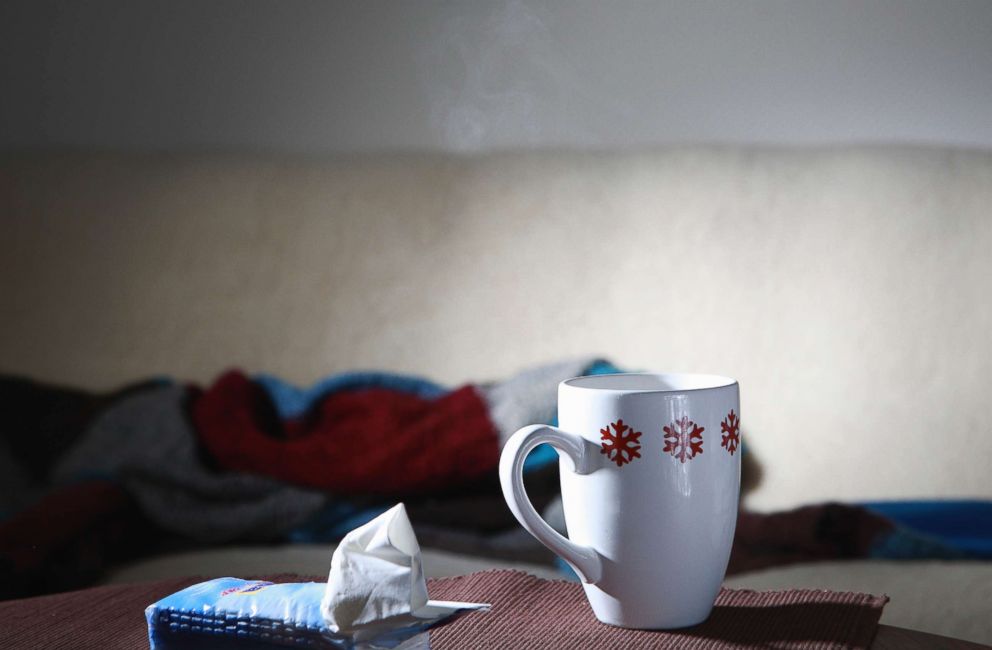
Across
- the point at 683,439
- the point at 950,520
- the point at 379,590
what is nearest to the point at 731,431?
the point at 683,439

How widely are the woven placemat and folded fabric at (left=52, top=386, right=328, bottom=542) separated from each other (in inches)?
28.6

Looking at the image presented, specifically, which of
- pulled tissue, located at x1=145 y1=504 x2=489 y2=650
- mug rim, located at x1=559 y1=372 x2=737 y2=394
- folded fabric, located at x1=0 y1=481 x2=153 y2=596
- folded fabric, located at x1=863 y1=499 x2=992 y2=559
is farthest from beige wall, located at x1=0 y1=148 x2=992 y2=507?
pulled tissue, located at x1=145 y1=504 x2=489 y2=650

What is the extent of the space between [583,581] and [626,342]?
2.99 ft

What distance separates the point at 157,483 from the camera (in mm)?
1226

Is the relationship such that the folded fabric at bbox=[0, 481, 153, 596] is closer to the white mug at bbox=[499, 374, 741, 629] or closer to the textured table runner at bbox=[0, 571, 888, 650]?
the textured table runner at bbox=[0, 571, 888, 650]

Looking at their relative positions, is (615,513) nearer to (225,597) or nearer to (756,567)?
(225,597)

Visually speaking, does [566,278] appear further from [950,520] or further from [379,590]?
[379,590]

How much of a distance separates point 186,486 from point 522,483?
88cm

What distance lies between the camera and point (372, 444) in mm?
1222

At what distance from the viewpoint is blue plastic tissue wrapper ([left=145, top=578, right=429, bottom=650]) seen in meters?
0.38

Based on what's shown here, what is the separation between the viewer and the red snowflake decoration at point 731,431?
46cm

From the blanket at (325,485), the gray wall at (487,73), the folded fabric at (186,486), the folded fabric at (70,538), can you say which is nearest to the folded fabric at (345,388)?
the blanket at (325,485)

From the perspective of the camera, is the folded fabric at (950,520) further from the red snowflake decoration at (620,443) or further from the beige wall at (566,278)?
the red snowflake decoration at (620,443)

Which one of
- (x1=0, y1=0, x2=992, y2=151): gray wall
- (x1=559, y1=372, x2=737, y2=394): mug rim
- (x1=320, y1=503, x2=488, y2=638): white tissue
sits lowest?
(x1=320, y1=503, x2=488, y2=638): white tissue
